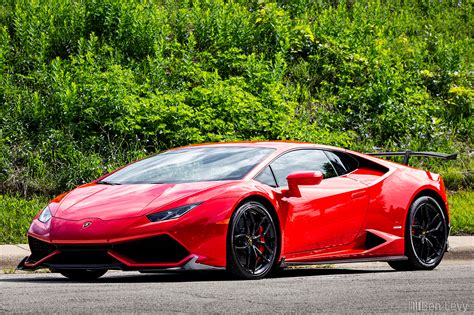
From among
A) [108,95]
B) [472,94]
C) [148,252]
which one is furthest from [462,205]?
[148,252]

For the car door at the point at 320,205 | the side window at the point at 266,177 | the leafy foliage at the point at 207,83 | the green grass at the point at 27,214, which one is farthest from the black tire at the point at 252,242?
the leafy foliage at the point at 207,83

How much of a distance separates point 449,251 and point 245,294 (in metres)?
5.39

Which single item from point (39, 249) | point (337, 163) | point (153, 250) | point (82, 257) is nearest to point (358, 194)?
point (337, 163)

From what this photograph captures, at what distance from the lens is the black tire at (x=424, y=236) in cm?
949

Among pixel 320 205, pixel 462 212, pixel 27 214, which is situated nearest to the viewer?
pixel 320 205

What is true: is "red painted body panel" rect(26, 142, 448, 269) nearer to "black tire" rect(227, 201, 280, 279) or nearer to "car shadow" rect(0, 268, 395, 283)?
"black tire" rect(227, 201, 280, 279)

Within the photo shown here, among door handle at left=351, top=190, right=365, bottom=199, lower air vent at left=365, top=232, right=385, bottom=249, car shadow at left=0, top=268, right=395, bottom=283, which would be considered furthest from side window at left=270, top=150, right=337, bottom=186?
car shadow at left=0, top=268, right=395, bottom=283

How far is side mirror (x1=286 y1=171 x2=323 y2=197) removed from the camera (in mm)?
8141

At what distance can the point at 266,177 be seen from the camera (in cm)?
834

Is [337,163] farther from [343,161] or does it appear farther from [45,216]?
[45,216]

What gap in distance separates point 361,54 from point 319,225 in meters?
10.1

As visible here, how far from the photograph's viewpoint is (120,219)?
7.61m

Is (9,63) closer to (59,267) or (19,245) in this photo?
(19,245)

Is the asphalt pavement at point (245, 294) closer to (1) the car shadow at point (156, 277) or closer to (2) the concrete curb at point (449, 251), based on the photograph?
(1) the car shadow at point (156, 277)
